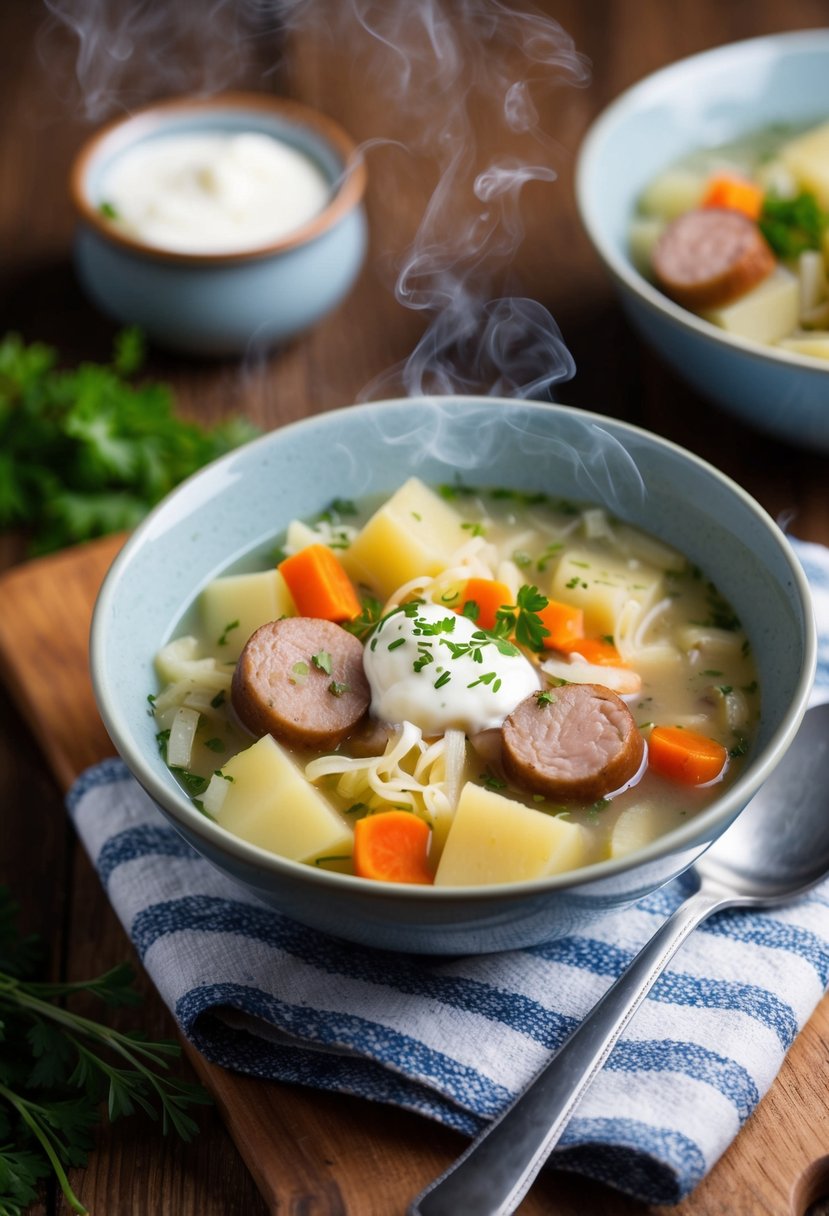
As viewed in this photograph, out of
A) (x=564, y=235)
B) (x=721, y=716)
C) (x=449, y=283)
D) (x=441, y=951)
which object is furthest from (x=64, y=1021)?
(x=564, y=235)

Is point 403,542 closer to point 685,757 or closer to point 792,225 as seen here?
point 685,757

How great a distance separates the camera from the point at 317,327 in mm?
5254

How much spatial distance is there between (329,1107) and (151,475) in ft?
7.60

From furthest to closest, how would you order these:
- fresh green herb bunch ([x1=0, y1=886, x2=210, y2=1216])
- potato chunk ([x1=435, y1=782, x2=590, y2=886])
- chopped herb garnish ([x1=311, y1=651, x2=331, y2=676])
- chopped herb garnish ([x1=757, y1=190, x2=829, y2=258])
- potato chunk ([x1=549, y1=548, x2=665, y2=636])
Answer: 1. chopped herb garnish ([x1=757, y1=190, x2=829, y2=258])
2. potato chunk ([x1=549, y1=548, x2=665, y2=636])
3. chopped herb garnish ([x1=311, y1=651, x2=331, y2=676])
4. fresh green herb bunch ([x1=0, y1=886, x2=210, y2=1216])
5. potato chunk ([x1=435, y1=782, x2=590, y2=886])

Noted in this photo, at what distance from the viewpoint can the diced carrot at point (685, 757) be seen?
2887 millimetres

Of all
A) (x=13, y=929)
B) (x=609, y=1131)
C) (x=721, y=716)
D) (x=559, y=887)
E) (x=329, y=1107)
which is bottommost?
(x=13, y=929)

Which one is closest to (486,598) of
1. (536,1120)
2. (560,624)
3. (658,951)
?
(560,624)

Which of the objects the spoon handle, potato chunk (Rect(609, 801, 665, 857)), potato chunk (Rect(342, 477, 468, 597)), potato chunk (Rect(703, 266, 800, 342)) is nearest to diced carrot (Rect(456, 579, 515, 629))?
potato chunk (Rect(342, 477, 468, 597))

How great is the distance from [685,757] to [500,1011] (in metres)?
0.66

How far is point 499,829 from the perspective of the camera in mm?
2623

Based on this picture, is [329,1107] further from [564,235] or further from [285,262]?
[564,235]

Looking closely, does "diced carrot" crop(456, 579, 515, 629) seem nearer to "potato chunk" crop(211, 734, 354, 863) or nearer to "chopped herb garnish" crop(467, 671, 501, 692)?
"chopped herb garnish" crop(467, 671, 501, 692)

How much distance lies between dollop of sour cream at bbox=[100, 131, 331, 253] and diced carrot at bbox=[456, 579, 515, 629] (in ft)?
6.89

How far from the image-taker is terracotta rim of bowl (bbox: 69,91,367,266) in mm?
4750
